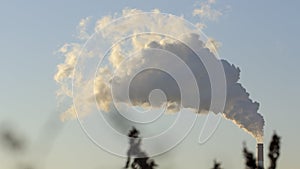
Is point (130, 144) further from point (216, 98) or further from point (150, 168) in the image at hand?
point (216, 98)

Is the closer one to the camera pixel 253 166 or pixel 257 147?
pixel 253 166

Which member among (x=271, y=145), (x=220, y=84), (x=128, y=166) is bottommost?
(x=128, y=166)

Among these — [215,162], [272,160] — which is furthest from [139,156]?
[272,160]

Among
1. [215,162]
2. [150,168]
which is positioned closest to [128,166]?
[150,168]

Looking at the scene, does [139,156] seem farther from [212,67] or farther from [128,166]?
[212,67]

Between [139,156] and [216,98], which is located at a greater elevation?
[216,98]

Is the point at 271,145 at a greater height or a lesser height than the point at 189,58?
lesser

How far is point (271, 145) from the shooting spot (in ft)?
375

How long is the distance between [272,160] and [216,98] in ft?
42.9

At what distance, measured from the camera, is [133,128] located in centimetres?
11194

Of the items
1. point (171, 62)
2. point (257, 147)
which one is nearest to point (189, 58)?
point (171, 62)

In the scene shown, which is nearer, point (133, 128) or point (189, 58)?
point (133, 128)

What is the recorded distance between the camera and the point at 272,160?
11275cm

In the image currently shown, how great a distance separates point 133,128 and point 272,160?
17.6 m
